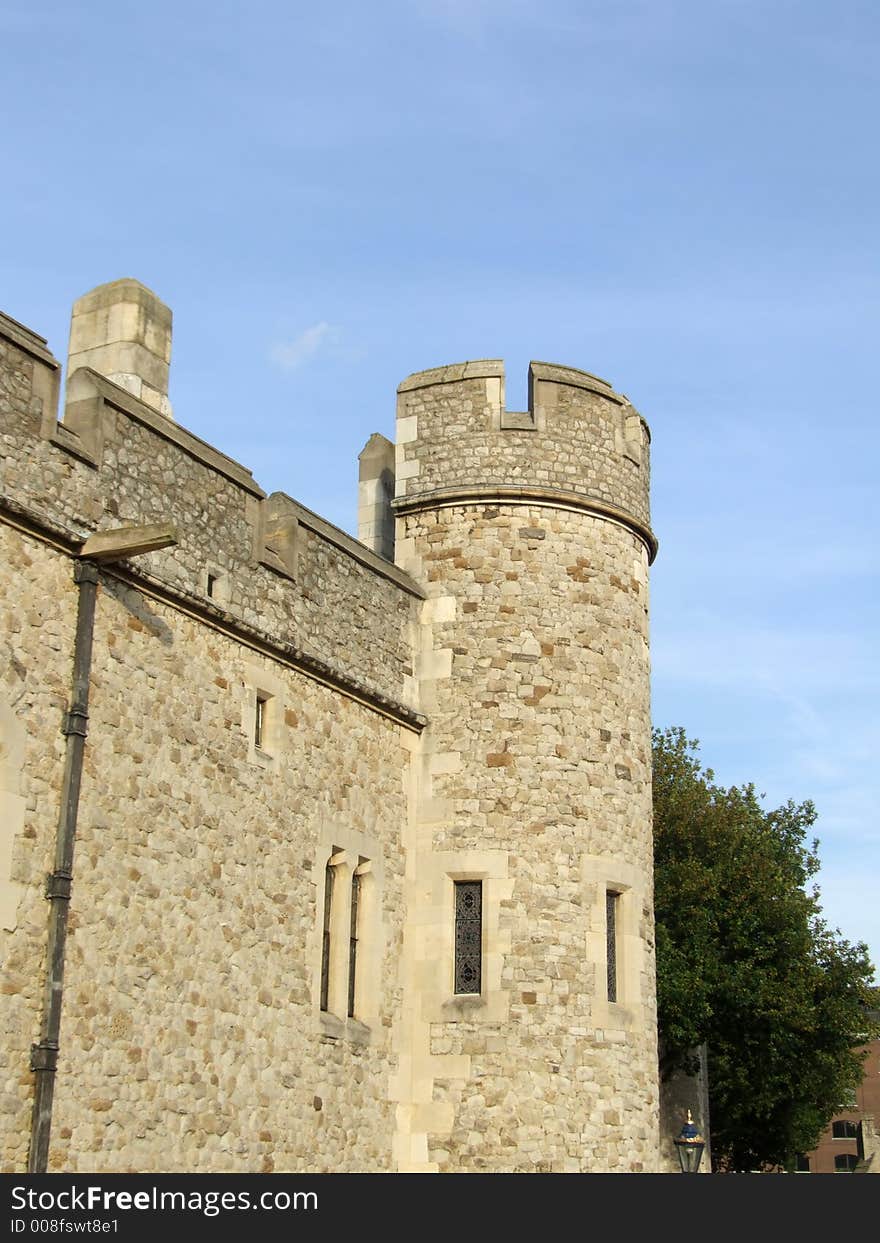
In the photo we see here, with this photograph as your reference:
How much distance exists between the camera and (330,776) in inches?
563

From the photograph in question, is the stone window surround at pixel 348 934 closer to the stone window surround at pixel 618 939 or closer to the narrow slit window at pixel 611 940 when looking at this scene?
the stone window surround at pixel 618 939

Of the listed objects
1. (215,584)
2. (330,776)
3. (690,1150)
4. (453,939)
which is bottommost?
(690,1150)

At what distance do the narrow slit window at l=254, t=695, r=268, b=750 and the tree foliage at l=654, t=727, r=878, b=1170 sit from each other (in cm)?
1349

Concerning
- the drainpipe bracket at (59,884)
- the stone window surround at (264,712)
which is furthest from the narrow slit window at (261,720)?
the drainpipe bracket at (59,884)

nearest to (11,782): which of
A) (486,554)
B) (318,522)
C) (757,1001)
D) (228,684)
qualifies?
(228,684)

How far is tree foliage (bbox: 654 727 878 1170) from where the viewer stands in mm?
26078

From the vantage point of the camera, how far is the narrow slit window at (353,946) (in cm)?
1426

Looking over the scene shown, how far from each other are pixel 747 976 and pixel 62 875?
1725 centimetres

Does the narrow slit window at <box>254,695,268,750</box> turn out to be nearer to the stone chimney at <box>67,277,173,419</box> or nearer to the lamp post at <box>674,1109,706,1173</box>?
the stone chimney at <box>67,277,173,419</box>

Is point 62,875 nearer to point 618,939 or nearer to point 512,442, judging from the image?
point 618,939

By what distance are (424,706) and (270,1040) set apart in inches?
153

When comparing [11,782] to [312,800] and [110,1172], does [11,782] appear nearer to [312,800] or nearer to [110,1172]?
[110,1172]

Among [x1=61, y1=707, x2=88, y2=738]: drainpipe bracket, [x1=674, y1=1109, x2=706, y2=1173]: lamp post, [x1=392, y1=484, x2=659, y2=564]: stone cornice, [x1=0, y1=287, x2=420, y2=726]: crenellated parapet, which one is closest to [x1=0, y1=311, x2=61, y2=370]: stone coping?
[x1=0, y1=287, x2=420, y2=726]: crenellated parapet

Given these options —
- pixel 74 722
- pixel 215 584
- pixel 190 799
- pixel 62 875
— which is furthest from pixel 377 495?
pixel 62 875
